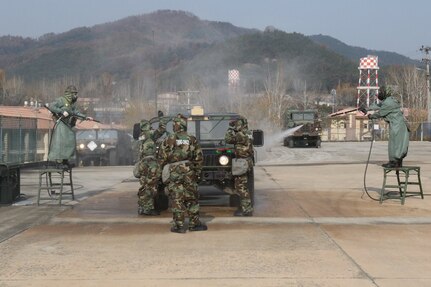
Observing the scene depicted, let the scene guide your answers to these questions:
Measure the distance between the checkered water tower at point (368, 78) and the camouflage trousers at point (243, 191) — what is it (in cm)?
7913

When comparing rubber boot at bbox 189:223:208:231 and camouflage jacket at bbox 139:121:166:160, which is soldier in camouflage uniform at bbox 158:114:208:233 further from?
camouflage jacket at bbox 139:121:166:160

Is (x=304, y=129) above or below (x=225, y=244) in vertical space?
above

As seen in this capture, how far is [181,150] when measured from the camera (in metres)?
8.33

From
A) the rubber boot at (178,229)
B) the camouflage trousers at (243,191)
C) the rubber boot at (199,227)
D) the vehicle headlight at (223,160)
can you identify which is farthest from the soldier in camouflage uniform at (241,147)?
the rubber boot at (178,229)

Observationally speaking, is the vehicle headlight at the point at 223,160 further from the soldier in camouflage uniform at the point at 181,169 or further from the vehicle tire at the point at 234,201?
the soldier in camouflage uniform at the point at 181,169

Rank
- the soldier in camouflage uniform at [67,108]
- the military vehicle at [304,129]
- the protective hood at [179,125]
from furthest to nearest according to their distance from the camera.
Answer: the military vehicle at [304,129] → the soldier in camouflage uniform at [67,108] → the protective hood at [179,125]

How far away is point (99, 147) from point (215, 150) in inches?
614

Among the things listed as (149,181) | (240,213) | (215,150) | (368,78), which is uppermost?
(368,78)

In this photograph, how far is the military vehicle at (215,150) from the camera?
33.4ft

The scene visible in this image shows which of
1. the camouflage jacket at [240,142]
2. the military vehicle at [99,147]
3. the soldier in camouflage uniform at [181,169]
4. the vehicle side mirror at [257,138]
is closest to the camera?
the soldier in camouflage uniform at [181,169]

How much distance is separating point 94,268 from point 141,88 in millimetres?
47721

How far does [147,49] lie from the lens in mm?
63938

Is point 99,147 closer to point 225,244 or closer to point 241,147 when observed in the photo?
point 241,147

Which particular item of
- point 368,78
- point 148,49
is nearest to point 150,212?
point 148,49
